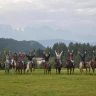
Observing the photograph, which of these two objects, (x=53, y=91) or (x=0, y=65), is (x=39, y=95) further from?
(x=0, y=65)

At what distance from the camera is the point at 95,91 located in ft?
63.7

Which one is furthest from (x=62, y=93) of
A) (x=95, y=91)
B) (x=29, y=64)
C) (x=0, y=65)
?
(x=0, y=65)

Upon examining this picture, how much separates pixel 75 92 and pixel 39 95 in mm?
2289

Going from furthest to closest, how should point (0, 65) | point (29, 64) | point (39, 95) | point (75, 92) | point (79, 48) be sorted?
point (79, 48) < point (0, 65) < point (29, 64) < point (75, 92) < point (39, 95)

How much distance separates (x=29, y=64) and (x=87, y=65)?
698 centimetres

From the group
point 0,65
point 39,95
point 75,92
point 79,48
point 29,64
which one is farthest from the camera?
point 79,48

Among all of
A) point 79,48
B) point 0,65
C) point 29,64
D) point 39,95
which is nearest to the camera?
point 39,95

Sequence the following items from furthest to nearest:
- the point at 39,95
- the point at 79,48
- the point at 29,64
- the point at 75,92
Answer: the point at 79,48 < the point at 29,64 < the point at 75,92 < the point at 39,95

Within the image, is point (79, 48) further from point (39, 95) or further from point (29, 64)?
point (39, 95)

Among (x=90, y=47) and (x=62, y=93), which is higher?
(x=90, y=47)

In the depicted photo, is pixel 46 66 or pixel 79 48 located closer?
pixel 46 66

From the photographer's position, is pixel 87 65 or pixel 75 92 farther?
pixel 87 65

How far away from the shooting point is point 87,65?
1642 inches

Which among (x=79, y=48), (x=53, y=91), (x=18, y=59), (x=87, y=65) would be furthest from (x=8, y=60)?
(x=79, y=48)
